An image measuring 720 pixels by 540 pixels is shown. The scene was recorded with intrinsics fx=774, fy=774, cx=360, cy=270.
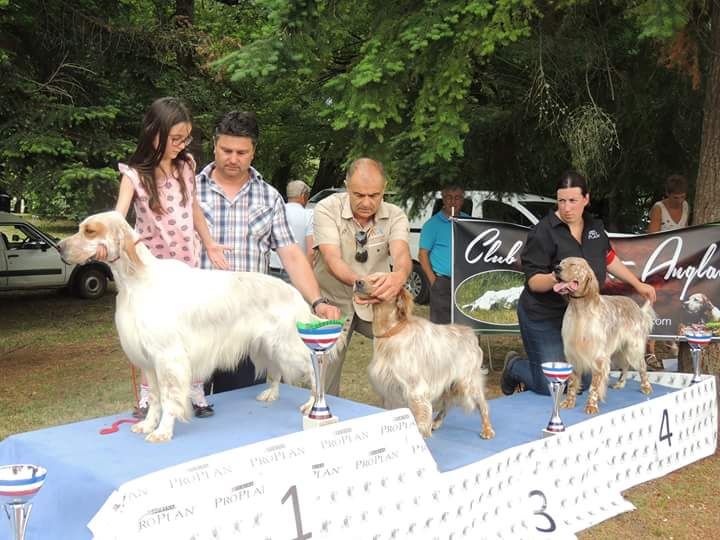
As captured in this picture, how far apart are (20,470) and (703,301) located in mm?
5879

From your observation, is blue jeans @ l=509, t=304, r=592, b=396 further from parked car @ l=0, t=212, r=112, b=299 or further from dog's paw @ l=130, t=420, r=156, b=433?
parked car @ l=0, t=212, r=112, b=299

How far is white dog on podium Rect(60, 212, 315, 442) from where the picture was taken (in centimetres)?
289

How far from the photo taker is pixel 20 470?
7.23 feet

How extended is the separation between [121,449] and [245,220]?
1410 mm

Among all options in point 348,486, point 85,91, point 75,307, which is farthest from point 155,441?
point 75,307

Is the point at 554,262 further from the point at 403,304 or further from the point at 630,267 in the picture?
the point at 630,267

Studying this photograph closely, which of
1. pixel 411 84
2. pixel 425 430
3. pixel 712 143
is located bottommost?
pixel 425 430

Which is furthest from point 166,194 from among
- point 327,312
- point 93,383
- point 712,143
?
point 93,383

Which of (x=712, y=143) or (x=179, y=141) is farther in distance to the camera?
(x=712, y=143)

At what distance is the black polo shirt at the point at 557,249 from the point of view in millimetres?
5219

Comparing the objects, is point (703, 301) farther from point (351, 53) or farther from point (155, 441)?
point (155, 441)

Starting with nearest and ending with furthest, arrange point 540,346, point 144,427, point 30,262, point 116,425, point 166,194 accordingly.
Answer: point 144,427 < point 116,425 < point 166,194 < point 540,346 < point 30,262

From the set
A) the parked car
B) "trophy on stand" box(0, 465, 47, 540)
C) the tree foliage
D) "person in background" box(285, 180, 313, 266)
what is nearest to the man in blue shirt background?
the tree foliage

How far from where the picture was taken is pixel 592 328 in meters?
4.92
